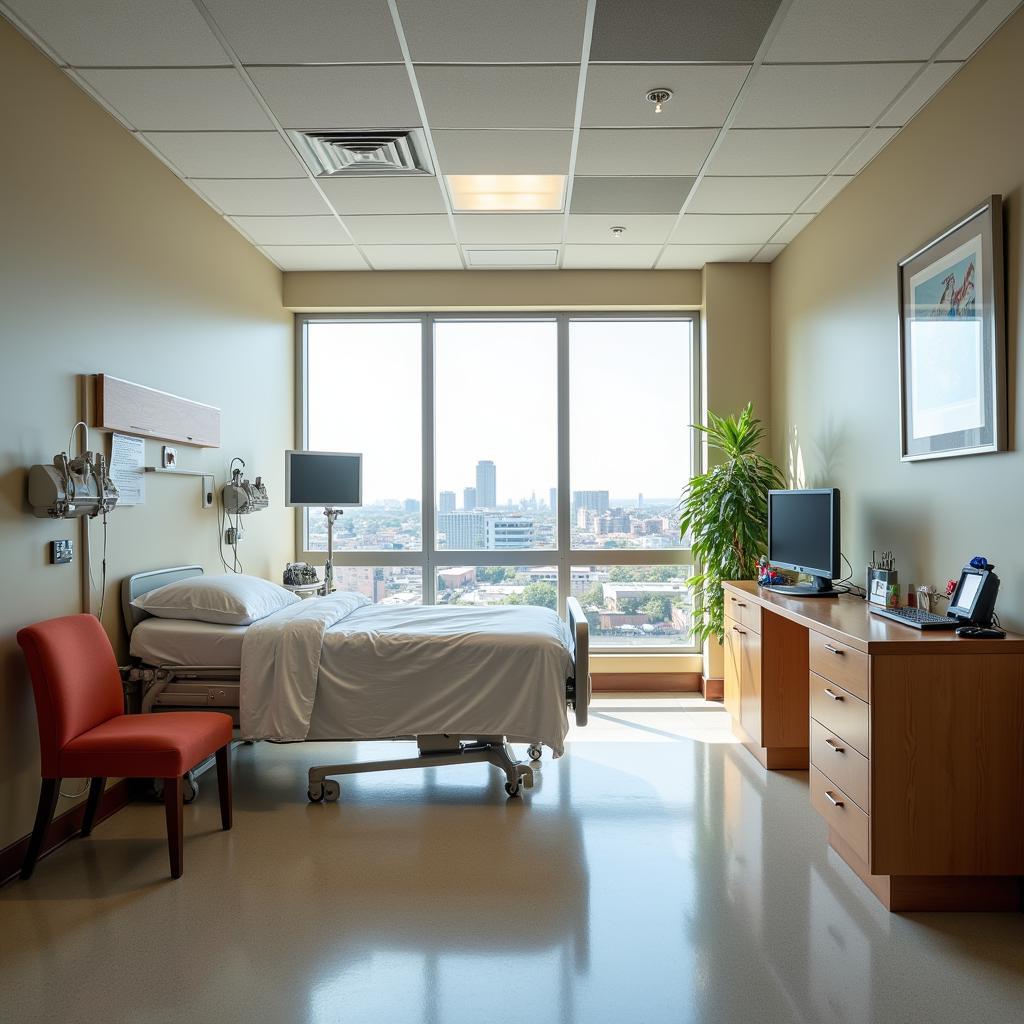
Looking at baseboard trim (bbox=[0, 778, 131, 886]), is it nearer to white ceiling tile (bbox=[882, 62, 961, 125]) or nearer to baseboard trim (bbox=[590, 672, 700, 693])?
baseboard trim (bbox=[590, 672, 700, 693])

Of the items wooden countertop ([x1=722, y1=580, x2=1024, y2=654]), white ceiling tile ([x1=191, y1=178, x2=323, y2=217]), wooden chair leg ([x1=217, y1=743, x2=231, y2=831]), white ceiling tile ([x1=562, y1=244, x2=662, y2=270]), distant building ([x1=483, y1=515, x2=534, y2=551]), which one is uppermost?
white ceiling tile ([x1=562, y1=244, x2=662, y2=270])

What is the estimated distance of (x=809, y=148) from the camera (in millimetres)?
3619

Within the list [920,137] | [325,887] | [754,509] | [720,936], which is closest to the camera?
[720,936]

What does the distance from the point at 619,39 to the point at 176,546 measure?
310 centimetres

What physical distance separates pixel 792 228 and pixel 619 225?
1073 mm

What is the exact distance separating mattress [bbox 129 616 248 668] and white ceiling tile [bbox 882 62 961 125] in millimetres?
3626

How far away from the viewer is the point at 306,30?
2721mm

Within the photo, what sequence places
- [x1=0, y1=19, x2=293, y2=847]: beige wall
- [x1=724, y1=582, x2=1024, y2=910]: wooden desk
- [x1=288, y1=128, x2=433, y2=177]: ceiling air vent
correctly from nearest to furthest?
[x1=724, y1=582, x2=1024, y2=910]: wooden desk
[x1=0, y1=19, x2=293, y2=847]: beige wall
[x1=288, y1=128, x2=433, y2=177]: ceiling air vent

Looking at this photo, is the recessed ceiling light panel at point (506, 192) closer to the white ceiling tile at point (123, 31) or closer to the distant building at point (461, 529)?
the white ceiling tile at point (123, 31)

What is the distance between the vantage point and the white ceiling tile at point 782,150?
11.4 feet

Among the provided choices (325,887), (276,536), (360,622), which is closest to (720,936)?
(325,887)

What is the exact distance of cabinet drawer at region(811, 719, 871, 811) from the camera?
2.57 metres

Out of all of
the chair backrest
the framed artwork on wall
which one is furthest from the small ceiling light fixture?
the chair backrest

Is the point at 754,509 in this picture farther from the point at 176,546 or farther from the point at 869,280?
the point at 176,546
